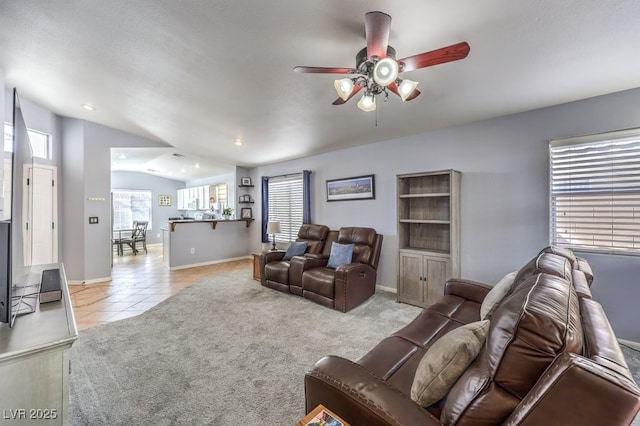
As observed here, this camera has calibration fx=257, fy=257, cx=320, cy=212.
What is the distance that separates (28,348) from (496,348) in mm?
1842

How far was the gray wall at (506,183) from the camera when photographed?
8.20ft

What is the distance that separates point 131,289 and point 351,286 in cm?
367

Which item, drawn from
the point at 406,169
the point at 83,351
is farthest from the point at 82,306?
the point at 406,169

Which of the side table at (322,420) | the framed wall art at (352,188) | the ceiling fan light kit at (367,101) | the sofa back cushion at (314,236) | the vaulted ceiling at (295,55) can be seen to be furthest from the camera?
the sofa back cushion at (314,236)

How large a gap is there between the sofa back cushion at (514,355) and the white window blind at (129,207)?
10.6 m

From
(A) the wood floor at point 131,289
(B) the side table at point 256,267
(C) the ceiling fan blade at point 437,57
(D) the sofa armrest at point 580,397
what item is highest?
(C) the ceiling fan blade at point 437,57

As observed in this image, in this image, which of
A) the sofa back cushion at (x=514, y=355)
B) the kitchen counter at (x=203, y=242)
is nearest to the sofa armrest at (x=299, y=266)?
the sofa back cushion at (x=514, y=355)

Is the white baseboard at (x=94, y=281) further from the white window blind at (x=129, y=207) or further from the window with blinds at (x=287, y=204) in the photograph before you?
the white window blind at (x=129, y=207)

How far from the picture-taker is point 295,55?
2.07 meters

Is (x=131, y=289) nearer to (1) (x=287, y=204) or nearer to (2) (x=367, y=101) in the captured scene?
(1) (x=287, y=204)

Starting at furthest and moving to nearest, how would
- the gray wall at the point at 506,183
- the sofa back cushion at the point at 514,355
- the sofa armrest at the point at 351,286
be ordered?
the sofa armrest at the point at 351,286 < the gray wall at the point at 506,183 < the sofa back cushion at the point at 514,355

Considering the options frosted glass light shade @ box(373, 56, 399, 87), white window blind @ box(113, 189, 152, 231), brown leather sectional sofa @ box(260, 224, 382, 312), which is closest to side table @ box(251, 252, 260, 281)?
brown leather sectional sofa @ box(260, 224, 382, 312)

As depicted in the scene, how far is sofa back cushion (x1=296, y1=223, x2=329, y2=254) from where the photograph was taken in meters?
4.62

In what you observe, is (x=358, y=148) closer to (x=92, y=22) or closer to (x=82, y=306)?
(x=92, y=22)
